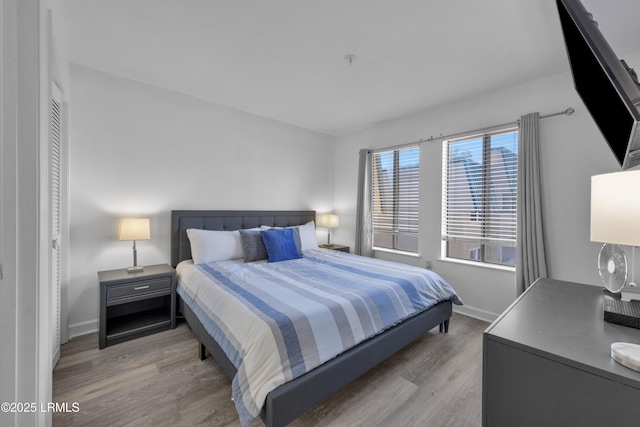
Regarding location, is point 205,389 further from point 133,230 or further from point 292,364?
point 133,230

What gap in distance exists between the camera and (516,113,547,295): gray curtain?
8.54 ft

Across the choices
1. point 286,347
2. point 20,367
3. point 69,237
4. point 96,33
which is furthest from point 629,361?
point 69,237

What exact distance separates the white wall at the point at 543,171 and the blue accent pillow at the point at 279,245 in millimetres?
1693

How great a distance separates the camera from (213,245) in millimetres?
2998

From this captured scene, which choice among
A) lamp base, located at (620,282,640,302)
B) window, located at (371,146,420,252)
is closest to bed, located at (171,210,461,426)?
window, located at (371,146,420,252)

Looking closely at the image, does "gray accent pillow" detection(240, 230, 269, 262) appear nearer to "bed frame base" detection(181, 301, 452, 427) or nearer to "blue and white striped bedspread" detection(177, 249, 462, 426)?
"blue and white striped bedspread" detection(177, 249, 462, 426)

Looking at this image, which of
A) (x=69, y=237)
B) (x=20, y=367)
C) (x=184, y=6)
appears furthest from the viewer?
(x=69, y=237)

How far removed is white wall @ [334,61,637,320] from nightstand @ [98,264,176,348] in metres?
3.05

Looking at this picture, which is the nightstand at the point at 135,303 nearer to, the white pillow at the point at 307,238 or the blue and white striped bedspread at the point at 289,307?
the blue and white striped bedspread at the point at 289,307

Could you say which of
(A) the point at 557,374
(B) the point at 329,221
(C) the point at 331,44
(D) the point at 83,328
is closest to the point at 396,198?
(B) the point at 329,221

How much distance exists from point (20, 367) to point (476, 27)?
10.5ft

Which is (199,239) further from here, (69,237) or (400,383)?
(400,383)

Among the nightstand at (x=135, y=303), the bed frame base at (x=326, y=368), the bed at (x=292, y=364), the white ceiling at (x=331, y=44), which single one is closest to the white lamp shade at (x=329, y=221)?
the bed at (x=292, y=364)

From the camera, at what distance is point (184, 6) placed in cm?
178
